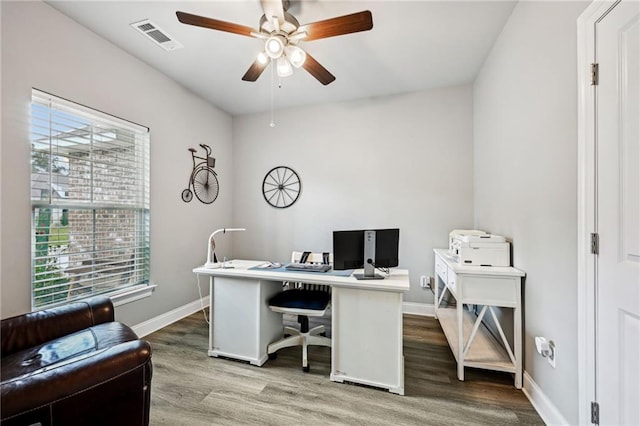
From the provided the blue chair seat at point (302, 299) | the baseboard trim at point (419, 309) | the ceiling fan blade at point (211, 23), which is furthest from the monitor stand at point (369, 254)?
the ceiling fan blade at point (211, 23)

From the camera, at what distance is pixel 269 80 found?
3.07 meters

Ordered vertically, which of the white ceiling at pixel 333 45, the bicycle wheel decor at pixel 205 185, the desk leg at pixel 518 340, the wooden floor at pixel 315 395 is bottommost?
the wooden floor at pixel 315 395

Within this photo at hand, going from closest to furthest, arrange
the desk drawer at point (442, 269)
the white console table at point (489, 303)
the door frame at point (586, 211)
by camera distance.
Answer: the door frame at point (586, 211) < the white console table at point (489, 303) < the desk drawer at point (442, 269)

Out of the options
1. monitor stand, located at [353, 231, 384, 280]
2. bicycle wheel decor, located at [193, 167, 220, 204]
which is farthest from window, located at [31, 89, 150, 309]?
monitor stand, located at [353, 231, 384, 280]

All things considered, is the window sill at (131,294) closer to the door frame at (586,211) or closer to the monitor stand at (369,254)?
the monitor stand at (369,254)

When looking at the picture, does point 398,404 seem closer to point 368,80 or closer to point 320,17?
point 320,17

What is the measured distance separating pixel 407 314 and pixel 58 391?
324 cm

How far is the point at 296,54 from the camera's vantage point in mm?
1870

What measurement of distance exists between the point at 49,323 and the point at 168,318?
1.50 metres

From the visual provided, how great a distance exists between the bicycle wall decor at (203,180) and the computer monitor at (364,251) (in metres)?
2.25

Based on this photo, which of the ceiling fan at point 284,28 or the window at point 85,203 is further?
the window at point 85,203

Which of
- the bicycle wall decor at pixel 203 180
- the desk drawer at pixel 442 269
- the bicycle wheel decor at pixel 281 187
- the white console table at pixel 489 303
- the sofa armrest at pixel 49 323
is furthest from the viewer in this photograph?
the bicycle wheel decor at pixel 281 187

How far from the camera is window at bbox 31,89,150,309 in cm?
197

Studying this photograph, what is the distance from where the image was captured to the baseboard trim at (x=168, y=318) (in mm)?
2715
